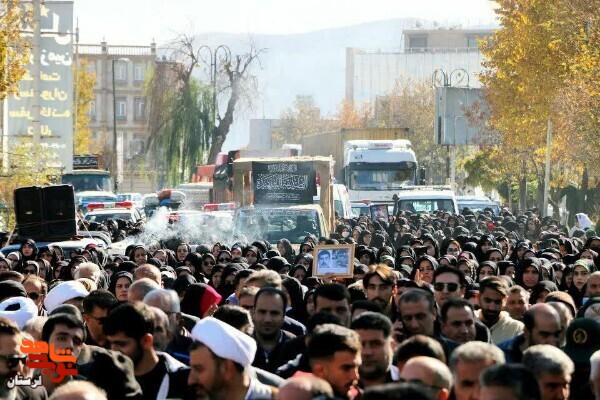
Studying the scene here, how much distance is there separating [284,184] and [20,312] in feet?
67.7

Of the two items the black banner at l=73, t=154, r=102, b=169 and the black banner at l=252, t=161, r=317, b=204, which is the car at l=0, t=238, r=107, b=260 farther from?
the black banner at l=73, t=154, r=102, b=169

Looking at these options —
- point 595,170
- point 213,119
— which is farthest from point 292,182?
point 213,119

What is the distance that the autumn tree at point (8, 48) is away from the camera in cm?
2600

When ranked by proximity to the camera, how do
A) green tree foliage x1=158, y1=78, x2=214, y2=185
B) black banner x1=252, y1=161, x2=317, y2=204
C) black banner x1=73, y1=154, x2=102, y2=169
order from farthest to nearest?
green tree foliage x1=158, y1=78, x2=214, y2=185 < black banner x1=73, y1=154, x2=102, y2=169 < black banner x1=252, y1=161, x2=317, y2=204

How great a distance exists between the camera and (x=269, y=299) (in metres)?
9.77

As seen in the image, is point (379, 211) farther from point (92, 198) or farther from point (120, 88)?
point (120, 88)

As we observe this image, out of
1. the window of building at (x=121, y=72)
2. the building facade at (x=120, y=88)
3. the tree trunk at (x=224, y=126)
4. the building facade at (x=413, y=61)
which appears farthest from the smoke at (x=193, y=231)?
the building facade at (x=413, y=61)

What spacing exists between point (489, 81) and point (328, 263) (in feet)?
107

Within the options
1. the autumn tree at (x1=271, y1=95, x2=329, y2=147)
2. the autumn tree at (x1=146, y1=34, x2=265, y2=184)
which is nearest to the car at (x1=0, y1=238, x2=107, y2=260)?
the autumn tree at (x1=146, y1=34, x2=265, y2=184)

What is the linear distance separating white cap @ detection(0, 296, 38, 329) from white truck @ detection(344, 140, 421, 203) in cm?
3721

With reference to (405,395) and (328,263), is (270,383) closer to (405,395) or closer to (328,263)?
(405,395)

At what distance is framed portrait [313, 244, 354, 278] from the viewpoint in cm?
1522

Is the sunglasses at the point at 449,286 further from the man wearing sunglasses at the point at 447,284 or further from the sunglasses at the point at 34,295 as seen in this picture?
the sunglasses at the point at 34,295

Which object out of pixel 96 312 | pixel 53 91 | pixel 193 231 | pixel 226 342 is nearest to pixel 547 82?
pixel 53 91
